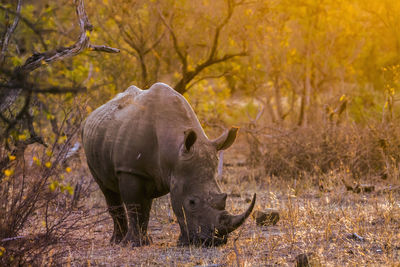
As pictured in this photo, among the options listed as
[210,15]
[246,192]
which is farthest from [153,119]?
[210,15]

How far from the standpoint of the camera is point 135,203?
6828 millimetres

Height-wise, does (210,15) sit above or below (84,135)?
above

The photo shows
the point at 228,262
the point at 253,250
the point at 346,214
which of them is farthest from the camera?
the point at 346,214

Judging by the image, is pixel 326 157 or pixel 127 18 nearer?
pixel 326 157

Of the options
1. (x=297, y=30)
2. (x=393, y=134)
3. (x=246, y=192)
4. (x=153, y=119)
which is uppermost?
(x=297, y=30)

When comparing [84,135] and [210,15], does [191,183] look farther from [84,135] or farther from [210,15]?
[210,15]

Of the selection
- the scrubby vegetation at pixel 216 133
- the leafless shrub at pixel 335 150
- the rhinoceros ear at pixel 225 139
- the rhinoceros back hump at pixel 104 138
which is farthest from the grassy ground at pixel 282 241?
the leafless shrub at pixel 335 150

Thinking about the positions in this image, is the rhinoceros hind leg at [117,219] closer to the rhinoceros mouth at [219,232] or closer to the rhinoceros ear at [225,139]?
the rhinoceros mouth at [219,232]

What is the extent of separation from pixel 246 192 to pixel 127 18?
15.4ft

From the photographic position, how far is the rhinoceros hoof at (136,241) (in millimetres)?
6746

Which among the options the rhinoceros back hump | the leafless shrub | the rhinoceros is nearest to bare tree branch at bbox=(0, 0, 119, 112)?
the rhinoceros

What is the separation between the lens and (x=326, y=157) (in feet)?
37.8

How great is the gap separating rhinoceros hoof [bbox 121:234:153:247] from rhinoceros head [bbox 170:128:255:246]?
58 centimetres

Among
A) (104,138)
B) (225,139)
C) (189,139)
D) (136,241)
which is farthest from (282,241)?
(104,138)
